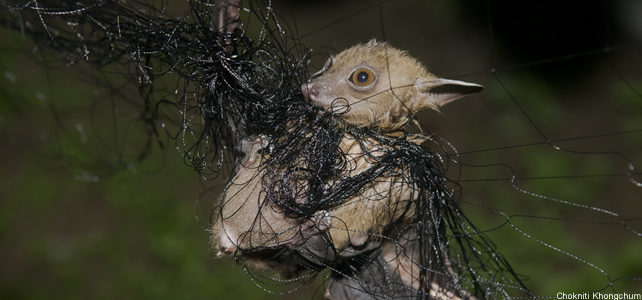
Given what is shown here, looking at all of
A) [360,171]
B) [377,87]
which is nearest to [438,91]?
[377,87]

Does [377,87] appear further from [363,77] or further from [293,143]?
[293,143]

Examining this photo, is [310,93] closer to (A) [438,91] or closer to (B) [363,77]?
(B) [363,77]

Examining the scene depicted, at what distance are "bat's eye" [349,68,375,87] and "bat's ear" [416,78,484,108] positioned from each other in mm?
104

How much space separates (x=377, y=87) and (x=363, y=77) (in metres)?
0.03

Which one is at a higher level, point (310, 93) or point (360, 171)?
point (310, 93)

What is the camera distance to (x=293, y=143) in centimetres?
100

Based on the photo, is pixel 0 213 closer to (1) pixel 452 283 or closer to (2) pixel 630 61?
(1) pixel 452 283

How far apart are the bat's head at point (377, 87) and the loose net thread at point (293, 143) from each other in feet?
0.12

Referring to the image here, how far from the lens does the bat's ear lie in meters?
1.08

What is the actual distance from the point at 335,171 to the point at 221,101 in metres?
0.25

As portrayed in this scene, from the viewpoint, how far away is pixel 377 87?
1063 mm

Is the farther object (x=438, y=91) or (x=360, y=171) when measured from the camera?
(x=438, y=91)

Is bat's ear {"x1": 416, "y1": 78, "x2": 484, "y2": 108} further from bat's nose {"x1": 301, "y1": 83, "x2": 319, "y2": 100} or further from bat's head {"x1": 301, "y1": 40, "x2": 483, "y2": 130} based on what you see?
bat's nose {"x1": 301, "y1": 83, "x2": 319, "y2": 100}

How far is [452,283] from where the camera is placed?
1.06 metres
